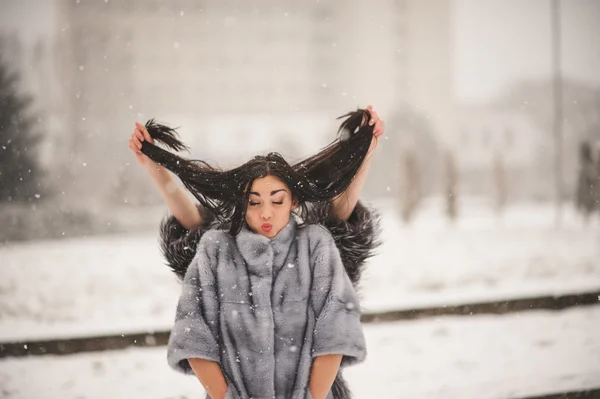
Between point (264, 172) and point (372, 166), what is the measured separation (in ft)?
61.8

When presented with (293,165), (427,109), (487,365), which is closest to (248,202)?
(293,165)

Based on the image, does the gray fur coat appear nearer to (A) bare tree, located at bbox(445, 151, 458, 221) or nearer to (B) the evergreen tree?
(A) bare tree, located at bbox(445, 151, 458, 221)

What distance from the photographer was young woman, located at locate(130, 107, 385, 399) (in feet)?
4.91

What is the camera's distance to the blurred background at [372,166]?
3248 mm

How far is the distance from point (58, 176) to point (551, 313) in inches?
703

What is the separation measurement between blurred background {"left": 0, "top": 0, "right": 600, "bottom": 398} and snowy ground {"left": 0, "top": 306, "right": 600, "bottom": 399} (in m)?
0.02

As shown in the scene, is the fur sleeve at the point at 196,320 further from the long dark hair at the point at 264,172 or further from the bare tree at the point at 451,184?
the bare tree at the point at 451,184

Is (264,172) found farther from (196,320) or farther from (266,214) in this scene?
(196,320)

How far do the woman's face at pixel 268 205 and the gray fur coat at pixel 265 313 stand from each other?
0.10ft

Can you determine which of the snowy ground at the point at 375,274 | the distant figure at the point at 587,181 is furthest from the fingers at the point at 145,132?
the distant figure at the point at 587,181

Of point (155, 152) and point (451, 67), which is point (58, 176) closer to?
point (155, 152)

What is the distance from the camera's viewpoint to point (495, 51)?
31750 mm

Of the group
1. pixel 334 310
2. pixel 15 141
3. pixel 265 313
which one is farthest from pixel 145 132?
pixel 15 141

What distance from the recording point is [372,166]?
20141mm
